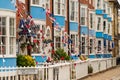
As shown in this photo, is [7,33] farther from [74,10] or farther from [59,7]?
[74,10]

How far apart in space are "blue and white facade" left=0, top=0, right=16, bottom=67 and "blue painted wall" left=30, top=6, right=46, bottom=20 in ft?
20.3

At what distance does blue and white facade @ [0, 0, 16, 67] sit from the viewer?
2466cm

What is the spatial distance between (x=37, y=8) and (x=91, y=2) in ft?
68.7

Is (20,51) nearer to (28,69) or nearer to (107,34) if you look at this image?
(28,69)

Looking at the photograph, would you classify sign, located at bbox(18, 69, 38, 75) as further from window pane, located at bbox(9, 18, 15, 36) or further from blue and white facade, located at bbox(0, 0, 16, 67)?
window pane, located at bbox(9, 18, 15, 36)

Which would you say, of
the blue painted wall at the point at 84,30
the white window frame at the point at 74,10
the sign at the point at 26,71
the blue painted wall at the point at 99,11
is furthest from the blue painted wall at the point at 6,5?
the blue painted wall at the point at 99,11

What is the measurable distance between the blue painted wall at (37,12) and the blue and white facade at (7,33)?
6200mm

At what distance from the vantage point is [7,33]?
24906 millimetres

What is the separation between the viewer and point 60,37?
1516 inches

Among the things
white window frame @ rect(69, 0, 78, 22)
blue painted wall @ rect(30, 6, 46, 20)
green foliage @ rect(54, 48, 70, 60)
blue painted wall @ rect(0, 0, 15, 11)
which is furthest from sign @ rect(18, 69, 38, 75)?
white window frame @ rect(69, 0, 78, 22)

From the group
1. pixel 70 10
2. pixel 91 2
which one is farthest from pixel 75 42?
pixel 91 2

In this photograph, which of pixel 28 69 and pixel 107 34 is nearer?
pixel 28 69

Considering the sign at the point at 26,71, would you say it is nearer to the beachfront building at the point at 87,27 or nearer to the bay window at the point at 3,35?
the bay window at the point at 3,35

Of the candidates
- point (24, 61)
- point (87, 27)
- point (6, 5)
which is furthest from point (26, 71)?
point (87, 27)
